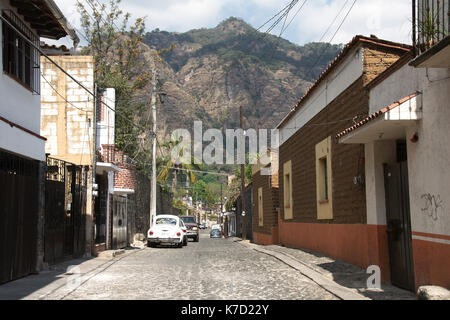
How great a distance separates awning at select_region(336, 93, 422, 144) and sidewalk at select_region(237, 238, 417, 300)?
2881 millimetres

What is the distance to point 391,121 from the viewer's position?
846cm

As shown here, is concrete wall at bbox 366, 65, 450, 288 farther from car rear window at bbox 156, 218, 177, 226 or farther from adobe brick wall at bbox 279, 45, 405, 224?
car rear window at bbox 156, 218, 177, 226

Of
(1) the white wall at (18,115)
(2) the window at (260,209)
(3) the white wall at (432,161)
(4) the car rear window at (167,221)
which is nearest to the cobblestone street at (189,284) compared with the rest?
(3) the white wall at (432,161)

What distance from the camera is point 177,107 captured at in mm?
120188

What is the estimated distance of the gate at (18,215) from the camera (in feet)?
32.4

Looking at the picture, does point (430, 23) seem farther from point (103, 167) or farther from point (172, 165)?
point (172, 165)

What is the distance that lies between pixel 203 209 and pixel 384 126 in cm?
14257


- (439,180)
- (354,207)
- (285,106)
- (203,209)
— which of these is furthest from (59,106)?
(203,209)

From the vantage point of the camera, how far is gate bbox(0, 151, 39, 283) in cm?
988

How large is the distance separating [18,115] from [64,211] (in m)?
4.70

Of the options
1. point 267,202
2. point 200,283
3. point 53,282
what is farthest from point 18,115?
point 267,202

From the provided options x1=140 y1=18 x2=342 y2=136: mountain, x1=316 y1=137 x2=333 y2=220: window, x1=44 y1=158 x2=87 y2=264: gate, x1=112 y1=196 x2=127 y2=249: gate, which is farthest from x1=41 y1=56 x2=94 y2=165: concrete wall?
x1=140 y1=18 x2=342 y2=136: mountain

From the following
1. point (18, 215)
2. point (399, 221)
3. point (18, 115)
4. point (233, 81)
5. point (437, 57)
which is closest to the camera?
point (437, 57)

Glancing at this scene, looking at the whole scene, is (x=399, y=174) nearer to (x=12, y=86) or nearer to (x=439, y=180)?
(x=439, y=180)
